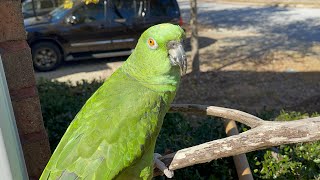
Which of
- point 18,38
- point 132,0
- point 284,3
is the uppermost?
point 18,38

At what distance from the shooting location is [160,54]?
6.72ft

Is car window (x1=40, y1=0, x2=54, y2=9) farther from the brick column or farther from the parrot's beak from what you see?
the parrot's beak

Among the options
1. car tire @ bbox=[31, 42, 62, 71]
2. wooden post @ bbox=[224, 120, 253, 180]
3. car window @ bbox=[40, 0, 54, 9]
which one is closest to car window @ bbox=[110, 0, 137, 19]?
car tire @ bbox=[31, 42, 62, 71]

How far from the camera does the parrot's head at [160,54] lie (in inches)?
78.1

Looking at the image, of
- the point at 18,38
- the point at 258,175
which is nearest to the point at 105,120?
the point at 18,38

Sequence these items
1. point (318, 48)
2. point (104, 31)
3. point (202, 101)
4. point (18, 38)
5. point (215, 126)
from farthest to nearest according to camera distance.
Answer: point (318, 48), point (104, 31), point (202, 101), point (215, 126), point (18, 38)

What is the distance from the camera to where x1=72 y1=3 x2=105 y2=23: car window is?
29.0ft

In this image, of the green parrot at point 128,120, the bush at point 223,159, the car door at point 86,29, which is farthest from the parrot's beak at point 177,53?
the car door at point 86,29

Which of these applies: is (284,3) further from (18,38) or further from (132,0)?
(18,38)

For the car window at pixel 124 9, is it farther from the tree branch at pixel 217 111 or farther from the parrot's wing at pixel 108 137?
the parrot's wing at pixel 108 137

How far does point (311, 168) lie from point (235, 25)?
1155cm

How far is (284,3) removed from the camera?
18.7 metres

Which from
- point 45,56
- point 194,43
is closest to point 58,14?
point 45,56

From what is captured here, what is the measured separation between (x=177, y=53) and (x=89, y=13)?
732cm
